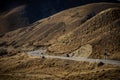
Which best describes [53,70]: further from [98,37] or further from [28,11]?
[28,11]

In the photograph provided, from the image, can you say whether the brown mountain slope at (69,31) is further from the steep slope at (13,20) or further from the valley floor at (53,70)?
the steep slope at (13,20)

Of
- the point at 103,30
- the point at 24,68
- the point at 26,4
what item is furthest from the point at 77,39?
the point at 26,4

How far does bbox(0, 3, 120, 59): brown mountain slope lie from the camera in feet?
249

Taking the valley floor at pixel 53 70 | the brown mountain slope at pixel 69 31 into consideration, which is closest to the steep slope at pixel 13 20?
the brown mountain slope at pixel 69 31

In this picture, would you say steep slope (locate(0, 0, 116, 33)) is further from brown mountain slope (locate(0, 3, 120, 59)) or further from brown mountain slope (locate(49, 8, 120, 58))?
brown mountain slope (locate(49, 8, 120, 58))

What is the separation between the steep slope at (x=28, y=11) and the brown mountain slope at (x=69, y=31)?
17.0m

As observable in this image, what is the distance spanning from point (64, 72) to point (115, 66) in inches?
529

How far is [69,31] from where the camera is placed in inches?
3642

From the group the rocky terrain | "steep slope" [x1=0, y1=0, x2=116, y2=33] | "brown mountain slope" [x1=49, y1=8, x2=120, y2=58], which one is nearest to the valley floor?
the rocky terrain

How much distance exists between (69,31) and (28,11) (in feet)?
212

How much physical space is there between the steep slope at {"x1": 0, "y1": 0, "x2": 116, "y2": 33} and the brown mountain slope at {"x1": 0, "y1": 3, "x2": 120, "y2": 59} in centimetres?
1702

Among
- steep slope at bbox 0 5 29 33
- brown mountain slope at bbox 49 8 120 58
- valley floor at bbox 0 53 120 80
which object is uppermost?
steep slope at bbox 0 5 29 33

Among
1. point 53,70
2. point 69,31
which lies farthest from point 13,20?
point 53,70

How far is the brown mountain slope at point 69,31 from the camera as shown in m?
75.9
